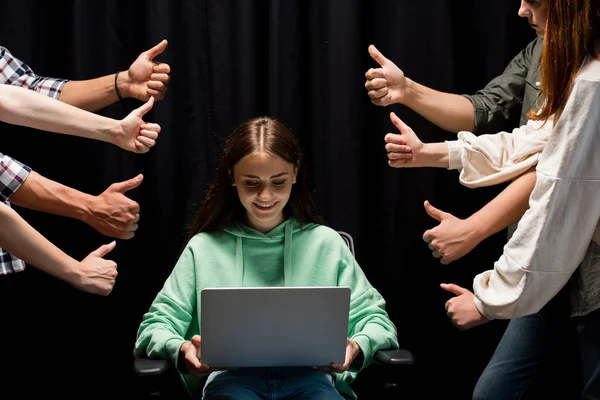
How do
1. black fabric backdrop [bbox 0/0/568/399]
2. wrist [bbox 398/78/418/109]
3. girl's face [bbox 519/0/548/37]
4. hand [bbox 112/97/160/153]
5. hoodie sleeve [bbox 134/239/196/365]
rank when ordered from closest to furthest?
girl's face [bbox 519/0/548/37]
hoodie sleeve [bbox 134/239/196/365]
hand [bbox 112/97/160/153]
wrist [bbox 398/78/418/109]
black fabric backdrop [bbox 0/0/568/399]

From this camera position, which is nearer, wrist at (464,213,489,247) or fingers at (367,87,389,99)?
wrist at (464,213,489,247)

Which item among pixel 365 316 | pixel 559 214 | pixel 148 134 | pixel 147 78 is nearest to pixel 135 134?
pixel 148 134

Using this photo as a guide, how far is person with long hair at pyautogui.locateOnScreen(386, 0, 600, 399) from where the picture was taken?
1725mm

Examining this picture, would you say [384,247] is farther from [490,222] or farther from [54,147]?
[54,147]

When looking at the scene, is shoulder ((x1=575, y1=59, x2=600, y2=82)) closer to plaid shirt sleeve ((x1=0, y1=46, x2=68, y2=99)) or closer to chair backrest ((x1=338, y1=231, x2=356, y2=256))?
chair backrest ((x1=338, y1=231, x2=356, y2=256))

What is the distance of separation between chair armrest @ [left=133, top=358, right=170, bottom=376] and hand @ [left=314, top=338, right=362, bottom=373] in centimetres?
43

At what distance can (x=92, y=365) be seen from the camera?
304 centimetres

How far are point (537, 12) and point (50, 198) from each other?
1515mm

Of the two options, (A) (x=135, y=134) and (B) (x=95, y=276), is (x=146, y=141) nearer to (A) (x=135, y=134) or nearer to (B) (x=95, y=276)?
(A) (x=135, y=134)

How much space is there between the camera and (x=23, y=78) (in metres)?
2.63

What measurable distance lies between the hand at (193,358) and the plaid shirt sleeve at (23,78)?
0.96 metres

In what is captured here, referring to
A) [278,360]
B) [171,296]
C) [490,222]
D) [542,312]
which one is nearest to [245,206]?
[171,296]

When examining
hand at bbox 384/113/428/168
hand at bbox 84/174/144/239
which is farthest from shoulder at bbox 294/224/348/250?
hand at bbox 84/174/144/239

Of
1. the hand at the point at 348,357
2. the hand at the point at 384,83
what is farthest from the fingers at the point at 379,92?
the hand at the point at 348,357
